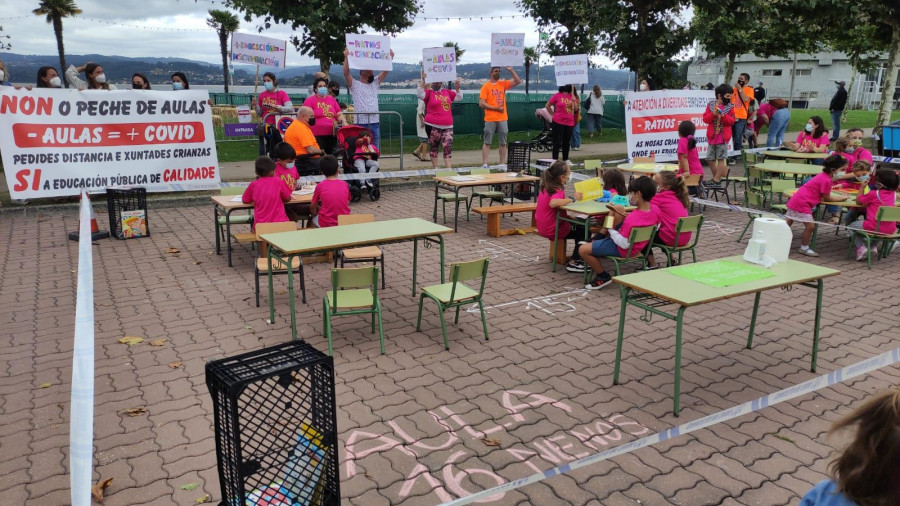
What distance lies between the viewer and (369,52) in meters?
12.8

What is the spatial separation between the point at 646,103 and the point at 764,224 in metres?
8.68

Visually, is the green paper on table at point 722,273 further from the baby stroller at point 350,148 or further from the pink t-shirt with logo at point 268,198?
the baby stroller at point 350,148

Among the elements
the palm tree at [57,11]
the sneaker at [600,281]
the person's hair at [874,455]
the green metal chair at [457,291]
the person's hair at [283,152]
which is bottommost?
the sneaker at [600,281]

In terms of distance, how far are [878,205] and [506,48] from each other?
7.67m

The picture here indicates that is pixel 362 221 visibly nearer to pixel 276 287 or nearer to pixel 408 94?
pixel 276 287

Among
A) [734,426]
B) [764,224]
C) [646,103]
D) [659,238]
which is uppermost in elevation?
[646,103]

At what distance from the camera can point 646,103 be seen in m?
13.0

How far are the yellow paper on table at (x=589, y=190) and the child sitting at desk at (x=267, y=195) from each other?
360 centimetres

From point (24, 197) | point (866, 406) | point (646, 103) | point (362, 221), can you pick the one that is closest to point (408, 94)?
point (646, 103)

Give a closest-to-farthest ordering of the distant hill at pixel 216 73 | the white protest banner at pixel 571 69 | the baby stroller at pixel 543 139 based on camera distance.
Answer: the white protest banner at pixel 571 69
the baby stroller at pixel 543 139
the distant hill at pixel 216 73

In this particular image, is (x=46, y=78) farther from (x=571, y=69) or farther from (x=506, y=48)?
(x=571, y=69)

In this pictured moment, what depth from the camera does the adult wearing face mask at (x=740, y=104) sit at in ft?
47.9

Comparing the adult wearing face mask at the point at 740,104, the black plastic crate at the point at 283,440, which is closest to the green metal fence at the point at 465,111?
the adult wearing face mask at the point at 740,104

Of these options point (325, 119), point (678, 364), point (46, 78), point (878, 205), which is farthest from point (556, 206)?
point (46, 78)
